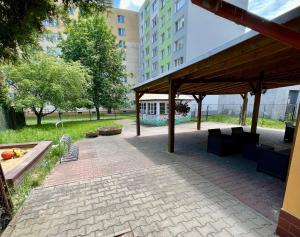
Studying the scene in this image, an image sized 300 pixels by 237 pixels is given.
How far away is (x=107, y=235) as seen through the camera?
2.28 metres

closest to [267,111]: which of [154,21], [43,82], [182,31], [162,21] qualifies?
[182,31]

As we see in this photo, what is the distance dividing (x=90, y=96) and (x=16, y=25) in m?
15.6

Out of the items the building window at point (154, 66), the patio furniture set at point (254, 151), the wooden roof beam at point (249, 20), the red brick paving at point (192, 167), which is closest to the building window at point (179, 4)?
the building window at point (154, 66)

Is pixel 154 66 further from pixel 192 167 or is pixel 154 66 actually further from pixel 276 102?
pixel 192 167

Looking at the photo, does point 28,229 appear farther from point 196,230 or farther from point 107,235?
point 196,230

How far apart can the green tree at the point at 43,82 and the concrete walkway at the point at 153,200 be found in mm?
8603

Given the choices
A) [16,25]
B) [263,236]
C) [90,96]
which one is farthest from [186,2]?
[263,236]

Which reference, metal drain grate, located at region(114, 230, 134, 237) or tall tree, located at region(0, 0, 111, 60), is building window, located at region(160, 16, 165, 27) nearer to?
tall tree, located at region(0, 0, 111, 60)

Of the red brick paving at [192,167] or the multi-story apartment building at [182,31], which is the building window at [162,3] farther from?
the red brick paving at [192,167]

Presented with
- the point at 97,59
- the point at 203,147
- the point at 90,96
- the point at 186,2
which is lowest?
the point at 203,147

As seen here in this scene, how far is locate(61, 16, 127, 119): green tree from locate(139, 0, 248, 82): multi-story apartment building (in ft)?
20.4

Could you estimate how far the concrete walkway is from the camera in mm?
2395

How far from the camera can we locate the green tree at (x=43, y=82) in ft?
35.6

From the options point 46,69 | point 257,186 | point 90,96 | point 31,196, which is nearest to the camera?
point 31,196
